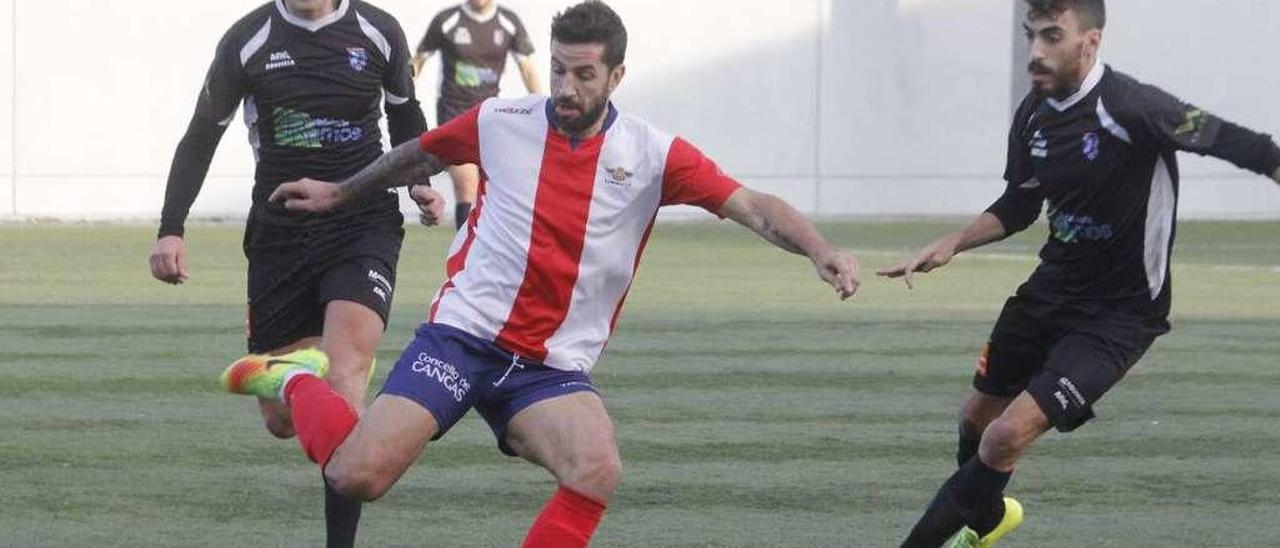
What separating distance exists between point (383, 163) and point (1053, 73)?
200cm

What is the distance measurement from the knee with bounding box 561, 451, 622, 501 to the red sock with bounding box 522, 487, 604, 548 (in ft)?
0.07

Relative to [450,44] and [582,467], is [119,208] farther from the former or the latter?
[582,467]

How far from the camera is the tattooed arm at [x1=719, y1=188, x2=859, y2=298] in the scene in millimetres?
6531

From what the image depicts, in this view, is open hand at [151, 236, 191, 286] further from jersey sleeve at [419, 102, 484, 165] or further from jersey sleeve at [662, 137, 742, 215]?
jersey sleeve at [662, 137, 742, 215]

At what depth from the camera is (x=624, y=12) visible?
23.9 meters

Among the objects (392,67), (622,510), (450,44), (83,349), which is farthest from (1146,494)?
(450,44)

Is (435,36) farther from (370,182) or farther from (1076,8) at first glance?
(370,182)

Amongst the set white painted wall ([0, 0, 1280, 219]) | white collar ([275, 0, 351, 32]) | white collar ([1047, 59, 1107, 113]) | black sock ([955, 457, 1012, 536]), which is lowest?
white painted wall ([0, 0, 1280, 219])

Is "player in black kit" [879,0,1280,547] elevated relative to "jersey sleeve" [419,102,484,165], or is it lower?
lower

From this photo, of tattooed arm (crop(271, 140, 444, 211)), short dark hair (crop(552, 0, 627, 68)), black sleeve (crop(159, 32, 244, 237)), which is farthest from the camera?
black sleeve (crop(159, 32, 244, 237))

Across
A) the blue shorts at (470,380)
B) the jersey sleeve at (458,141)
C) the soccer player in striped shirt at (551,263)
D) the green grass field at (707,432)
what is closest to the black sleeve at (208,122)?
the green grass field at (707,432)

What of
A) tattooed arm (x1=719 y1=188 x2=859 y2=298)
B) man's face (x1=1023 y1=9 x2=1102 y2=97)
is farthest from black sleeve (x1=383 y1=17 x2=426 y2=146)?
man's face (x1=1023 y1=9 x2=1102 y2=97)

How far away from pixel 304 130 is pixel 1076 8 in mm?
2486

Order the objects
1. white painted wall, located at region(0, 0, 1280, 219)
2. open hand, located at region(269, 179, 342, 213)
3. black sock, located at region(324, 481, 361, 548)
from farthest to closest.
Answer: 1. white painted wall, located at region(0, 0, 1280, 219)
2. black sock, located at region(324, 481, 361, 548)
3. open hand, located at region(269, 179, 342, 213)
